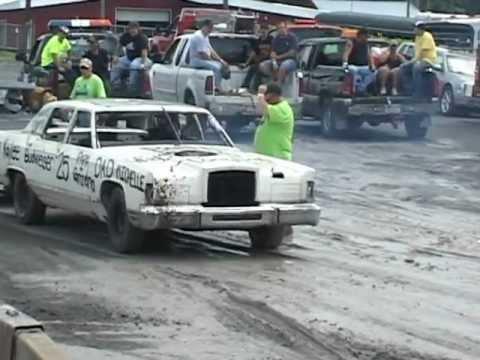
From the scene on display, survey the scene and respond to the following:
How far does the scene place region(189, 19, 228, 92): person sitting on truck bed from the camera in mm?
24875

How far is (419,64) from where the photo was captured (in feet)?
88.7

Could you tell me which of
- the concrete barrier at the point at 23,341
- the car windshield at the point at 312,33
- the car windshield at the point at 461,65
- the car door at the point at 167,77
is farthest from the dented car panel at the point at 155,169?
the car windshield at the point at 461,65

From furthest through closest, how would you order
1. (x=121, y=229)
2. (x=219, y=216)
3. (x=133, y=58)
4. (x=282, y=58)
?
1. (x=133, y=58)
2. (x=282, y=58)
3. (x=121, y=229)
4. (x=219, y=216)

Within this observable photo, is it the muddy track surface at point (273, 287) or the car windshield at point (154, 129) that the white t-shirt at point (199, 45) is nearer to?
the muddy track surface at point (273, 287)

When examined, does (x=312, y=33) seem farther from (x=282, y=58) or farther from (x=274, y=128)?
(x=274, y=128)

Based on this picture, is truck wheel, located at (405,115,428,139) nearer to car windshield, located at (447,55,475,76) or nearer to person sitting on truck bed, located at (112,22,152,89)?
person sitting on truck bed, located at (112,22,152,89)

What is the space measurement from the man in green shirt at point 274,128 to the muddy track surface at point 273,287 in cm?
95

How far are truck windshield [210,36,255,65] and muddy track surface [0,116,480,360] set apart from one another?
27.8 ft

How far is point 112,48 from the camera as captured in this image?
33000 mm

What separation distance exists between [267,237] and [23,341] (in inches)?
274

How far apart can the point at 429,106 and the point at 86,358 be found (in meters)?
18.5

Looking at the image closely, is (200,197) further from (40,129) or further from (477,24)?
(477,24)

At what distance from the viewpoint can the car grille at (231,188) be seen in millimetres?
12828

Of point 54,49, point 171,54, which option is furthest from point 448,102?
point 54,49
